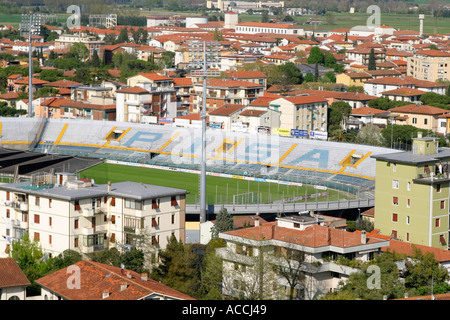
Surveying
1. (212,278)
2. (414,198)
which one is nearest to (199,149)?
(414,198)

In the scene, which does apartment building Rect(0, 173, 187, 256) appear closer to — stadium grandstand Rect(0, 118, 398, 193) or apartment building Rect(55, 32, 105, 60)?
stadium grandstand Rect(0, 118, 398, 193)

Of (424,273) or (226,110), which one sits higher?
(424,273)

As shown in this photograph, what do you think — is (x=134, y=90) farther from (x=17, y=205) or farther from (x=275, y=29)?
(x=275, y=29)

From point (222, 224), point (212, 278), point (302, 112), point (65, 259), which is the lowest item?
point (302, 112)

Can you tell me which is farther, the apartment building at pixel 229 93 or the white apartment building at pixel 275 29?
the white apartment building at pixel 275 29

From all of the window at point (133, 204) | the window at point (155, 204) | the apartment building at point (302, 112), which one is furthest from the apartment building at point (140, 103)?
the window at point (133, 204)

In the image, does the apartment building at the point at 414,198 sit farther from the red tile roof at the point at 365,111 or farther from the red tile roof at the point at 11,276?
the red tile roof at the point at 365,111
